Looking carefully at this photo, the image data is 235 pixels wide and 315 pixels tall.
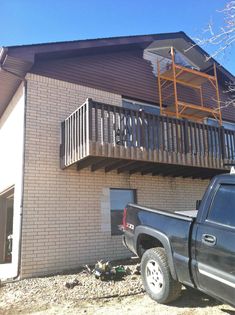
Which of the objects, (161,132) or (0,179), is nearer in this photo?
(161,132)

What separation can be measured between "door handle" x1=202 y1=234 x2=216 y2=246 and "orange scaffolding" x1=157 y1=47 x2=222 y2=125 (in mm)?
→ 7707

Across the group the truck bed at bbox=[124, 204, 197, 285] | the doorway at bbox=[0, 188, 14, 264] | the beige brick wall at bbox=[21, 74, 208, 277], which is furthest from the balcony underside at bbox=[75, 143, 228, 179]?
the doorway at bbox=[0, 188, 14, 264]

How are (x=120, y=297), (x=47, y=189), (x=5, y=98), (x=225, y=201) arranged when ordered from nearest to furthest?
(x=225, y=201) → (x=120, y=297) → (x=47, y=189) → (x=5, y=98)

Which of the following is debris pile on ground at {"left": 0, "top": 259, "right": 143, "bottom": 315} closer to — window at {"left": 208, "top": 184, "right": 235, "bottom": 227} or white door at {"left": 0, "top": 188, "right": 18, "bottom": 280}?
window at {"left": 208, "top": 184, "right": 235, "bottom": 227}

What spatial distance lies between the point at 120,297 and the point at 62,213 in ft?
11.6

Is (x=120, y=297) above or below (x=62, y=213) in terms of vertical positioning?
below

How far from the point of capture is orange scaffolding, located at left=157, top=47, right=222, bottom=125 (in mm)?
12141

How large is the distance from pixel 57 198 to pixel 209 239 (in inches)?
212

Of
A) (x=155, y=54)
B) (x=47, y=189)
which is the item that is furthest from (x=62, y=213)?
(x=155, y=54)

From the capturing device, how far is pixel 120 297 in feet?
19.4

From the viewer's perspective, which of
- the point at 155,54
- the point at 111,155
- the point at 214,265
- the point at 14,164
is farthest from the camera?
the point at 155,54

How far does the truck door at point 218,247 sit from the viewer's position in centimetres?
403

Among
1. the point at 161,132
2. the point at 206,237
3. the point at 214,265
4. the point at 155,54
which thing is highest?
the point at 155,54

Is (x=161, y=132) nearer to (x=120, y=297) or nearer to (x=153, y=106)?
(x=153, y=106)
